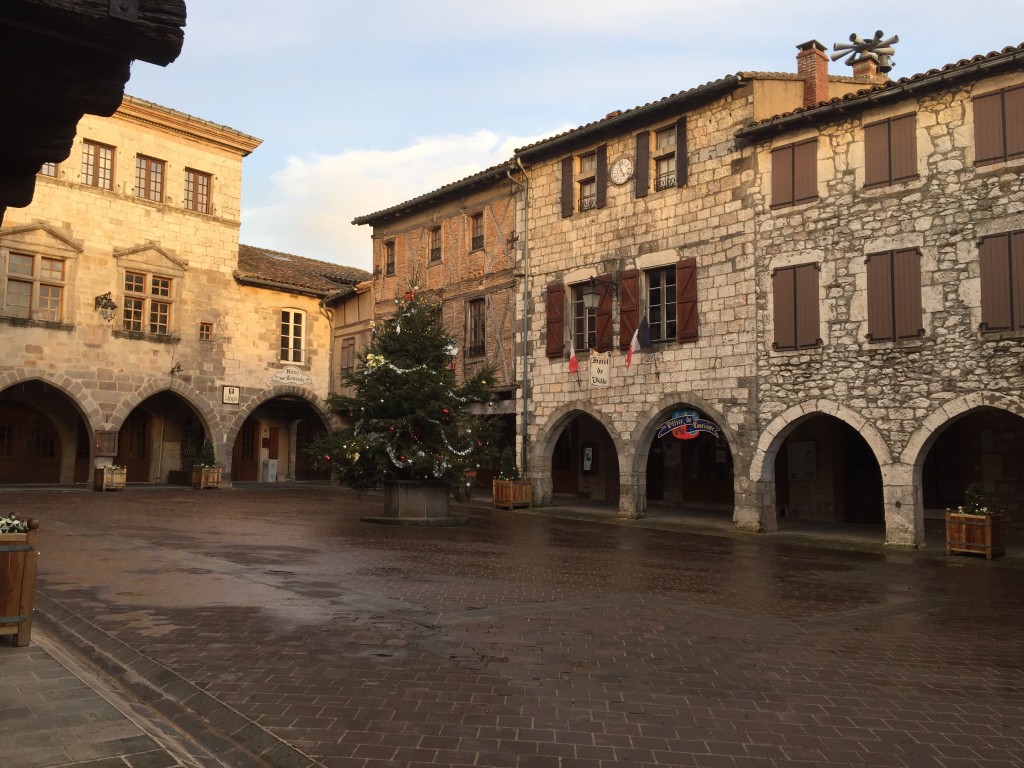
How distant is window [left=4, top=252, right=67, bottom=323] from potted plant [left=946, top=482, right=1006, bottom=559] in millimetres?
23023

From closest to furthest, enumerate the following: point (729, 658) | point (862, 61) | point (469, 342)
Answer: point (729, 658) → point (862, 61) → point (469, 342)

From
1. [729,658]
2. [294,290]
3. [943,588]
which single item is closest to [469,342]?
[294,290]

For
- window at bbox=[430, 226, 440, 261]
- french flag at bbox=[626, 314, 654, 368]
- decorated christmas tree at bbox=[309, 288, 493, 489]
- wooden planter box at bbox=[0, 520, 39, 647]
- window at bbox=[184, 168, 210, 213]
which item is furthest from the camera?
window at bbox=[184, 168, 210, 213]

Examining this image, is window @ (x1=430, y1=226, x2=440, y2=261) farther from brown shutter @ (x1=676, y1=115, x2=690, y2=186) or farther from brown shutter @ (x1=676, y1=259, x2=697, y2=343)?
brown shutter @ (x1=676, y1=259, x2=697, y2=343)

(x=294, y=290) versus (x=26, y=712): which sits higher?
(x=294, y=290)

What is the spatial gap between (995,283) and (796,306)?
3.46 metres

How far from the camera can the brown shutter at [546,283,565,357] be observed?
2078cm

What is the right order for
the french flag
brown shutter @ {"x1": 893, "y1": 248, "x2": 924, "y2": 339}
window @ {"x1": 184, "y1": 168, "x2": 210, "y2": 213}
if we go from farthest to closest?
window @ {"x1": 184, "y1": 168, "x2": 210, "y2": 213} < the french flag < brown shutter @ {"x1": 893, "y1": 248, "x2": 924, "y2": 339}

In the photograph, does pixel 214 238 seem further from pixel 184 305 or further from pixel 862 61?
pixel 862 61

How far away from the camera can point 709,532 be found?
16.5 m

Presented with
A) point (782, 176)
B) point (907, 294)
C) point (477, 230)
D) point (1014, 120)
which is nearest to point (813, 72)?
point (782, 176)

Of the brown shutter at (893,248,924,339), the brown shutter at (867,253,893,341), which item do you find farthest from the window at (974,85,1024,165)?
the brown shutter at (867,253,893,341)

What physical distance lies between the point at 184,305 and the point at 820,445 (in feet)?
64.3

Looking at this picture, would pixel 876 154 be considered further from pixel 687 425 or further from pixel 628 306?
pixel 687 425
